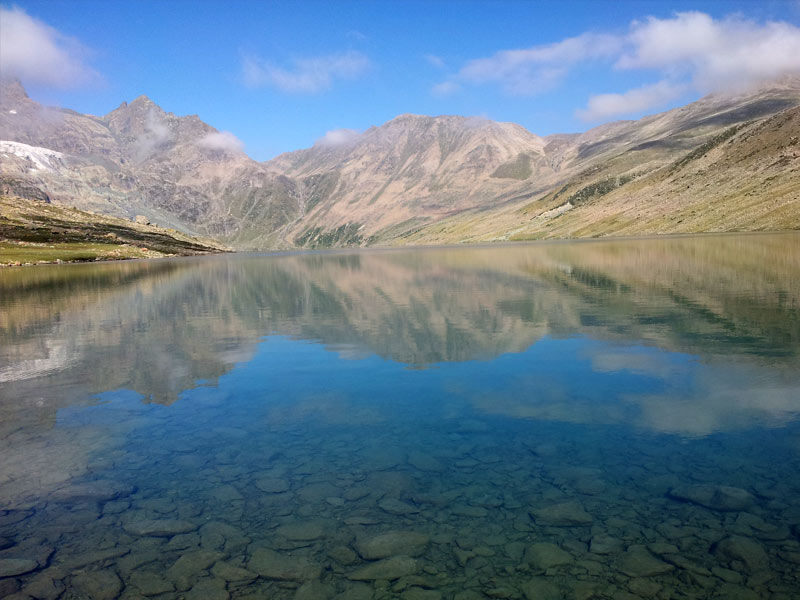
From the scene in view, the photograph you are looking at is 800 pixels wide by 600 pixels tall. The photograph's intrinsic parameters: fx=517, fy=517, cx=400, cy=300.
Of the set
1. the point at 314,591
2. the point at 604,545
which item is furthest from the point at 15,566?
the point at 604,545

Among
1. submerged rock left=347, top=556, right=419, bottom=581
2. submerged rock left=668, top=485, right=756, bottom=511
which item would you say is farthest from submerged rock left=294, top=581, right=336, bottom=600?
submerged rock left=668, top=485, right=756, bottom=511

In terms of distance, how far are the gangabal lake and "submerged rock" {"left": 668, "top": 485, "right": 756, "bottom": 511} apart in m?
0.07

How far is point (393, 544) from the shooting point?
37.0 feet

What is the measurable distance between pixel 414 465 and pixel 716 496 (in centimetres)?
769

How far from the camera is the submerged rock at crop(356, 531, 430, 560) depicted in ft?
36.0

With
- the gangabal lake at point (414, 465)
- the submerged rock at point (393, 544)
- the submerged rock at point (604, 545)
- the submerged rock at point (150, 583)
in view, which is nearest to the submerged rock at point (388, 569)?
the gangabal lake at point (414, 465)

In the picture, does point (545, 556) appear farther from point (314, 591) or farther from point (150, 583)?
point (150, 583)

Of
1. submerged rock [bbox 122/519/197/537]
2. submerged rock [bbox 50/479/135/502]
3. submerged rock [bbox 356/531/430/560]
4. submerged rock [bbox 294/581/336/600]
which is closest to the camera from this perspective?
submerged rock [bbox 294/581/336/600]

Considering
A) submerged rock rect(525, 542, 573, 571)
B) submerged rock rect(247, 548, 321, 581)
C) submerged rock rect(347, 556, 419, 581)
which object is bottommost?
submerged rock rect(247, 548, 321, 581)

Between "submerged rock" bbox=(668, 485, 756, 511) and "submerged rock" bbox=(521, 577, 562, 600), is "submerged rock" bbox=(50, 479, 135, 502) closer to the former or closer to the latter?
"submerged rock" bbox=(521, 577, 562, 600)

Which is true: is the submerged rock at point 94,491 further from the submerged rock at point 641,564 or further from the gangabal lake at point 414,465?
the submerged rock at point 641,564

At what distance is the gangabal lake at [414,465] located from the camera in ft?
34.0

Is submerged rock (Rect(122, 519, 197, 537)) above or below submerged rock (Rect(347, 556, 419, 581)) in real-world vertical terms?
below

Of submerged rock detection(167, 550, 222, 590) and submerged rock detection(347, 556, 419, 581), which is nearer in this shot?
submerged rock detection(347, 556, 419, 581)
